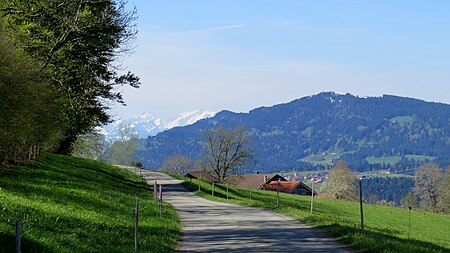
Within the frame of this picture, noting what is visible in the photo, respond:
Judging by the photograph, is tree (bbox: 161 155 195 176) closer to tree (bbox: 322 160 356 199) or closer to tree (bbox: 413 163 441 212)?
tree (bbox: 322 160 356 199)

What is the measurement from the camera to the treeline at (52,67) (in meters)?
23.0

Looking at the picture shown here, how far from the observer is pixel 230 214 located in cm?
2995

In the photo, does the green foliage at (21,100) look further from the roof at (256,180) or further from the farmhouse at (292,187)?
the roof at (256,180)

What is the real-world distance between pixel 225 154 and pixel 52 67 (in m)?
68.7

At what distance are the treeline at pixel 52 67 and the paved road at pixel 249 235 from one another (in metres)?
7.74

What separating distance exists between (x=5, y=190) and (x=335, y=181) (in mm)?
129226

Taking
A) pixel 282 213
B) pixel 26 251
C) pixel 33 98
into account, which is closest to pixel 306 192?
pixel 282 213

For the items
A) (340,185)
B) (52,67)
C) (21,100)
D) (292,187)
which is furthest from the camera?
(340,185)

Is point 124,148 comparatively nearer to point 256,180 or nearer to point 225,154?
point 256,180

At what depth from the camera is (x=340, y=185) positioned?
464 ft

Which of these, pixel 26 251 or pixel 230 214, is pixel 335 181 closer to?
pixel 230 214

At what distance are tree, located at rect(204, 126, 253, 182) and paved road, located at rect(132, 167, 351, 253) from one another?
6867 centimetres

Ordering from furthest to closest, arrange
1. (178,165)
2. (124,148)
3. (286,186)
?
(178,165), (124,148), (286,186)

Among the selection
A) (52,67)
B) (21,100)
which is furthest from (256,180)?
(21,100)
